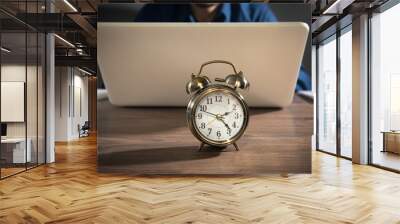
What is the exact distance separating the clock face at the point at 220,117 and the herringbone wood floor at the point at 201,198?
526 mm

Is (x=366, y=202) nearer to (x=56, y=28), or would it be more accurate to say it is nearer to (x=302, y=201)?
(x=302, y=201)

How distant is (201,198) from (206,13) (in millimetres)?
2062


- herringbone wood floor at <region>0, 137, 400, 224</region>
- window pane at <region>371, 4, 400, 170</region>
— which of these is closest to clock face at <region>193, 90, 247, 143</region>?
herringbone wood floor at <region>0, 137, 400, 224</region>

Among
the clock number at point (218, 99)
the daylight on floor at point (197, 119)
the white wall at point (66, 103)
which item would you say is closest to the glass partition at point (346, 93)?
the daylight on floor at point (197, 119)

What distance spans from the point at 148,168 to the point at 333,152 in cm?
432

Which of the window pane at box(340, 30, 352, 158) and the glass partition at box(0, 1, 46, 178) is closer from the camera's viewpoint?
the glass partition at box(0, 1, 46, 178)

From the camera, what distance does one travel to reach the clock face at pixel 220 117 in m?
3.89

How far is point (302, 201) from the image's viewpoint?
3.17 m

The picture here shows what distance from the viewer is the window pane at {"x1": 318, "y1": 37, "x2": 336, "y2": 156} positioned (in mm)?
7375

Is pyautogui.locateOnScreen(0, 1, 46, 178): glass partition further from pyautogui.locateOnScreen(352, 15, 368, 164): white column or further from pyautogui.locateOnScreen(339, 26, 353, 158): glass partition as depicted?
pyautogui.locateOnScreen(339, 26, 353, 158): glass partition

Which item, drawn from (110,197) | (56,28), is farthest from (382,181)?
(56,28)

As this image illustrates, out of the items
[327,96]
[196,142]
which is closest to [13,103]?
[196,142]

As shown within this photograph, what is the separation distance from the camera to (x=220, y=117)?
3887 millimetres

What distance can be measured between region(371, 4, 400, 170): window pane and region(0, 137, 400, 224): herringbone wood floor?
74 centimetres
